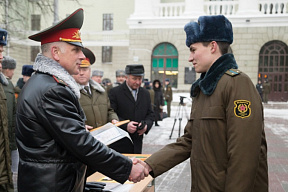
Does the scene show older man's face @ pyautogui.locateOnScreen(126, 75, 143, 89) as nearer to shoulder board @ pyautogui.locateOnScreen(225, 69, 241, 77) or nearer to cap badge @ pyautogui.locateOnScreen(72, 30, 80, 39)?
cap badge @ pyautogui.locateOnScreen(72, 30, 80, 39)

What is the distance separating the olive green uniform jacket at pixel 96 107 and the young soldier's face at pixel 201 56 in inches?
96.6

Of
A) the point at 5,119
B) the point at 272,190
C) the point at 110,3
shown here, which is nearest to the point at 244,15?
the point at 110,3

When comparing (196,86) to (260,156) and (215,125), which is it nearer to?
(215,125)

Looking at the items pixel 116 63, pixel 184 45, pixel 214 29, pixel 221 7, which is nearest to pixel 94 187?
pixel 214 29

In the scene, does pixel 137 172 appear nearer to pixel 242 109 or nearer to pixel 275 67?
pixel 242 109

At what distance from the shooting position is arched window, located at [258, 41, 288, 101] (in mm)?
25031

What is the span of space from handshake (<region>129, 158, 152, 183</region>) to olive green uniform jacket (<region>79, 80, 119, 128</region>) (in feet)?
6.43

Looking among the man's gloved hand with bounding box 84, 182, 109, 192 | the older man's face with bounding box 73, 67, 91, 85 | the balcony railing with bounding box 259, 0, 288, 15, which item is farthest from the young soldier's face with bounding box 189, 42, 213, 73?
the balcony railing with bounding box 259, 0, 288, 15

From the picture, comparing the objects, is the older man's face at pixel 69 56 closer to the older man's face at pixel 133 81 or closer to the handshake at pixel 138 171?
the handshake at pixel 138 171

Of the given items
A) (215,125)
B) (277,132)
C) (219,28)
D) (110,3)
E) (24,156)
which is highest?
(110,3)

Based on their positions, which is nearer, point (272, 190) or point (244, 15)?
point (272, 190)

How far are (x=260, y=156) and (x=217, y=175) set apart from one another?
12.8 inches

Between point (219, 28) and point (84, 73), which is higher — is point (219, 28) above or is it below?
above

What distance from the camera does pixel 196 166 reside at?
2389mm
